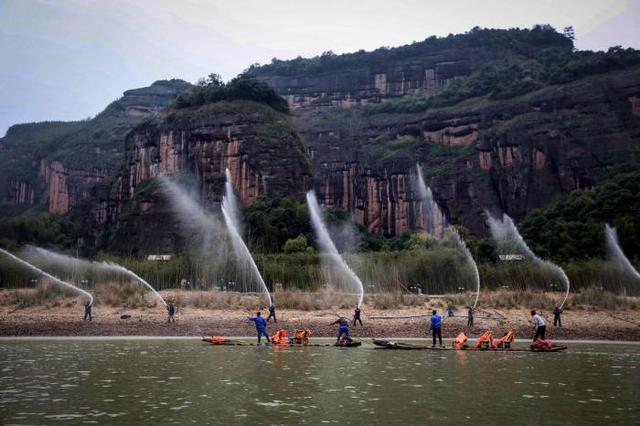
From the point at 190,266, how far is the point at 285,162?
4573cm

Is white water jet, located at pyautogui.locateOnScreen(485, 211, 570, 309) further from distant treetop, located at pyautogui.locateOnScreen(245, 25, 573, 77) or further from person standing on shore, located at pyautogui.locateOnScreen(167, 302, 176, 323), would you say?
distant treetop, located at pyautogui.locateOnScreen(245, 25, 573, 77)

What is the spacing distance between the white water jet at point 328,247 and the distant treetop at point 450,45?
92737 mm

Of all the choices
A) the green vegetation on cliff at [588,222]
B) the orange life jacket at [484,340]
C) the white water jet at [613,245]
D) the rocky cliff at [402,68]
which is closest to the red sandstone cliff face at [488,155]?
the green vegetation on cliff at [588,222]

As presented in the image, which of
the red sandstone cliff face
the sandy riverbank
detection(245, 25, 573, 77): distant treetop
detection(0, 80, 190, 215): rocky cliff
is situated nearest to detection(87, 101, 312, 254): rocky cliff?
the red sandstone cliff face

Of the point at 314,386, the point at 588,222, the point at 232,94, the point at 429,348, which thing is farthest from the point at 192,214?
the point at 314,386

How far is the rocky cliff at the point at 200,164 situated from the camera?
93.5 metres

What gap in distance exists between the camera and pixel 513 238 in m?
77.9

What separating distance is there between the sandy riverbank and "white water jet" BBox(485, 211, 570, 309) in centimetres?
426

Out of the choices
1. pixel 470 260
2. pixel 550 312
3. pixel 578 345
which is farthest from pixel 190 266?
pixel 578 345

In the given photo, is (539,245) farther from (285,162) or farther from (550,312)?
(285,162)

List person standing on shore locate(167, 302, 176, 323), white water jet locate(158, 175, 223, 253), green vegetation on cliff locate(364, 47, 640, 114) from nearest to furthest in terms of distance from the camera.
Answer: person standing on shore locate(167, 302, 176, 323), white water jet locate(158, 175, 223, 253), green vegetation on cliff locate(364, 47, 640, 114)

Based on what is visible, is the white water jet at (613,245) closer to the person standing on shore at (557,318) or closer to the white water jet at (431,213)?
the person standing on shore at (557,318)

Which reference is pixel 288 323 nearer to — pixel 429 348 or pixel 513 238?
pixel 429 348

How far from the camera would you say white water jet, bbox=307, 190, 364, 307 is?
51.6m
